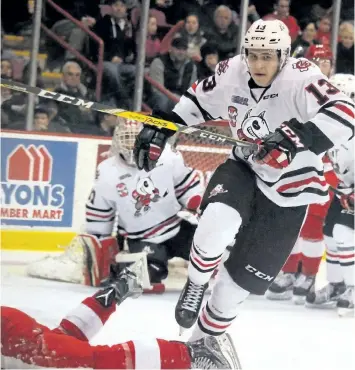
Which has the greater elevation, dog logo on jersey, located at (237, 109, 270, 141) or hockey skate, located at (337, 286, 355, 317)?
dog logo on jersey, located at (237, 109, 270, 141)

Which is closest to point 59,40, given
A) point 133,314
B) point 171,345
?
point 133,314

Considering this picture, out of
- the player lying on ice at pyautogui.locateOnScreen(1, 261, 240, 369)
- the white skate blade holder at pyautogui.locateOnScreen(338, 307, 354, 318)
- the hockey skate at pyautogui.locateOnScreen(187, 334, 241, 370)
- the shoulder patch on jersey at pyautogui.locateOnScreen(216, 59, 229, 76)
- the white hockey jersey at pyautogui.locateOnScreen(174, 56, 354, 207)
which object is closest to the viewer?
the player lying on ice at pyautogui.locateOnScreen(1, 261, 240, 369)

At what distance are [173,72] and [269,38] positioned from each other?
2122 millimetres

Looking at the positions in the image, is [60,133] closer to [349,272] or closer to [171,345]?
[349,272]

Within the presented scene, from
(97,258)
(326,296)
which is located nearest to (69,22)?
(97,258)

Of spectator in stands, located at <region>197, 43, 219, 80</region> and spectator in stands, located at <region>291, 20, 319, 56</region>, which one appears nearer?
spectator in stands, located at <region>197, 43, 219, 80</region>

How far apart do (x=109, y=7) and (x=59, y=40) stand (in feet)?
1.04

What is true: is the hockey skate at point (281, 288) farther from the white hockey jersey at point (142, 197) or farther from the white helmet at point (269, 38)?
the white helmet at point (269, 38)

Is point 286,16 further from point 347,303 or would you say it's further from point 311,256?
point 347,303

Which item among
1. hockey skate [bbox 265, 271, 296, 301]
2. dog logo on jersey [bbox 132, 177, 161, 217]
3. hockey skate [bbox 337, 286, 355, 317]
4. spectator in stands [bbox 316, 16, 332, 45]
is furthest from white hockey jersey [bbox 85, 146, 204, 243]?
spectator in stands [bbox 316, 16, 332, 45]

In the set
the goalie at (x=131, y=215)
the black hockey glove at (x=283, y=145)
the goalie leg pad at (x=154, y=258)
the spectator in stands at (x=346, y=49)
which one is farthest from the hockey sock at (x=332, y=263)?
the black hockey glove at (x=283, y=145)

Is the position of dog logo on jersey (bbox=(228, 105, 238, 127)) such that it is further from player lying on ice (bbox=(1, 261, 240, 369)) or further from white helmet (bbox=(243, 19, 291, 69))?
player lying on ice (bbox=(1, 261, 240, 369))

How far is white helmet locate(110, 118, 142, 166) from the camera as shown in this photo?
11.8 ft

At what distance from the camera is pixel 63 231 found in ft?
14.3
